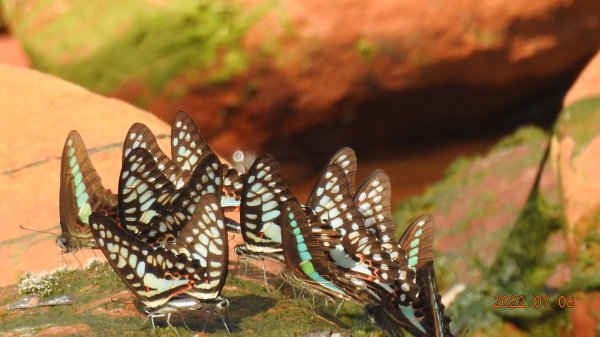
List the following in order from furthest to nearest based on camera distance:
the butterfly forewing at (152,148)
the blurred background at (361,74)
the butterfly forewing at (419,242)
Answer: the blurred background at (361,74) → the butterfly forewing at (152,148) → the butterfly forewing at (419,242)

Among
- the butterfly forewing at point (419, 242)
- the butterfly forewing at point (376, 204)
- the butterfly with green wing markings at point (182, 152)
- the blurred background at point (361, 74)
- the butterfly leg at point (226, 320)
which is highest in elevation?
the blurred background at point (361, 74)

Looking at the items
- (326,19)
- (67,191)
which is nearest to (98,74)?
(326,19)

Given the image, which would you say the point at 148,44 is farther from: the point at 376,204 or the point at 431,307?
the point at 431,307

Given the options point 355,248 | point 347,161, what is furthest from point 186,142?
point 355,248

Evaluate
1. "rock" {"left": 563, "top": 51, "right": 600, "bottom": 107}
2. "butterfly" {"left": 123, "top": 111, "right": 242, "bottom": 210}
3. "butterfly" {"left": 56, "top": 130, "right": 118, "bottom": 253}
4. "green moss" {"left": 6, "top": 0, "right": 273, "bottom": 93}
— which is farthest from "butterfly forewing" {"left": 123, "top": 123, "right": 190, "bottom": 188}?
"green moss" {"left": 6, "top": 0, "right": 273, "bottom": 93}

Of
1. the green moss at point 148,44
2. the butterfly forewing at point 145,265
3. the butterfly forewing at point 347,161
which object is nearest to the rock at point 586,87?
the butterfly forewing at point 347,161

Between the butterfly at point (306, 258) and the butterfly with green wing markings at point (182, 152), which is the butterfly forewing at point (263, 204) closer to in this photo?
the butterfly at point (306, 258)

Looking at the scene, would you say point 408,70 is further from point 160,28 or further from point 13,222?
point 13,222
